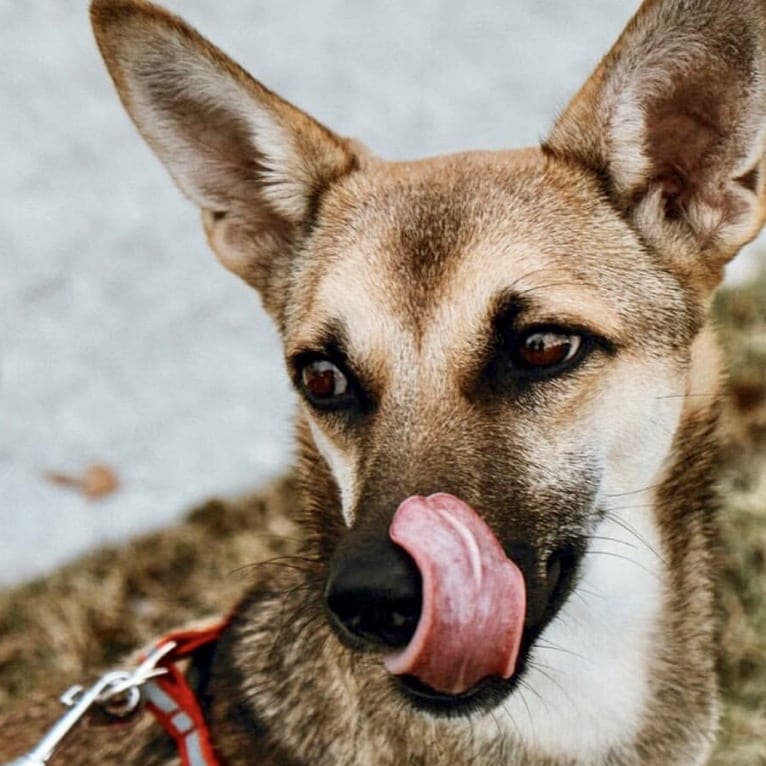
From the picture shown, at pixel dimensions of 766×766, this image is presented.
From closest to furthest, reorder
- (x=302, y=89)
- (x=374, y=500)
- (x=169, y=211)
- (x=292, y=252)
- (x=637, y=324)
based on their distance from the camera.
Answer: (x=374, y=500), (x=637, y=324), (x=292, y=252), (x=169, y=211), (x=302, y=89)

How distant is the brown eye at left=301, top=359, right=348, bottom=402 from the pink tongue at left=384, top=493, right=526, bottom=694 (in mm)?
521

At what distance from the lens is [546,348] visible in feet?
8.57

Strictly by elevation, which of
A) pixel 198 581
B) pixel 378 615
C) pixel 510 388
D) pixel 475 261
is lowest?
pixel 198 581

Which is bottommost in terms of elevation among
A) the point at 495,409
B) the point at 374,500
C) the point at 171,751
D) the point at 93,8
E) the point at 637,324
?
the point at 171,751

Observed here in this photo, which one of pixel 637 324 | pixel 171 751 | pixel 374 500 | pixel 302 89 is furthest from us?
pixel 302 89

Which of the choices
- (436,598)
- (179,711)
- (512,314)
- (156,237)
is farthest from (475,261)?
(156,237)

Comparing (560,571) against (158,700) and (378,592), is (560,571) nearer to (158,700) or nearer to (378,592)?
(378,592)

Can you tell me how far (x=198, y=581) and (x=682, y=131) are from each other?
3.10 metres

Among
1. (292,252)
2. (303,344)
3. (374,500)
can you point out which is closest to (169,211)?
(292,252)

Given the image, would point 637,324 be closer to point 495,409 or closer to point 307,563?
point 495,409

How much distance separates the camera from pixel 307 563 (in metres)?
3.10

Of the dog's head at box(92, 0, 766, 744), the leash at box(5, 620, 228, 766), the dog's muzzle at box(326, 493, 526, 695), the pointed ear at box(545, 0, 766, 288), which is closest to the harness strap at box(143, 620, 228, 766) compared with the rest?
the leash at box(5, 620, 228, 766)

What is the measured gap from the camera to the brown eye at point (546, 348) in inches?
103

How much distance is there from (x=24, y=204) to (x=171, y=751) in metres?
4.35
